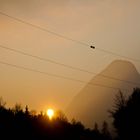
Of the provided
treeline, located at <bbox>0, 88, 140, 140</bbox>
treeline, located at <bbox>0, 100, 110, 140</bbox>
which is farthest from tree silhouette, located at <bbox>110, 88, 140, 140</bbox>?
treeline, located at <bbox>0, 100, 110, 140</bbox>

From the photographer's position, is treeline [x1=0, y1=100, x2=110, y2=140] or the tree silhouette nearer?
treeline [x1=0, y1=100, x2=110, y2=140]

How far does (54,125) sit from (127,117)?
68.9 feet

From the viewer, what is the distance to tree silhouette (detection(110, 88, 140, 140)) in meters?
68.8

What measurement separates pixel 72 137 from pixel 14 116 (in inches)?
422

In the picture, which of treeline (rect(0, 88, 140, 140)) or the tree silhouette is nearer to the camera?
treeline (rect(0, 88, 140, 140))

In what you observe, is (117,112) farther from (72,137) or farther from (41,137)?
(41,137)

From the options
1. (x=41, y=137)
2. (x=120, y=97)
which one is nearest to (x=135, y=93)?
(x=120, y=97)

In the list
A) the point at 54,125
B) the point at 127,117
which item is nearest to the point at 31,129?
the point at 54,125

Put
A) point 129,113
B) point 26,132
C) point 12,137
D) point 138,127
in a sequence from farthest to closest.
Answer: point 129,113 < point 138,127 < point 26,132 < point 12,137

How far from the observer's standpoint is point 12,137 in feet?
146

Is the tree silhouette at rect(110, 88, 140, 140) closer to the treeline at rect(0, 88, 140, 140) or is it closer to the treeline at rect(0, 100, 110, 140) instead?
the treeline at rect(0, 88, 140, 140)

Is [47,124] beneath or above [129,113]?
beneath

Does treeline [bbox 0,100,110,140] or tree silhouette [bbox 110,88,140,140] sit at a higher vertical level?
tree silhouette [bbox 110,88,140,140]

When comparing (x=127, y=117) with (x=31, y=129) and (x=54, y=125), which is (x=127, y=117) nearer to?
(x=54, y=125)
